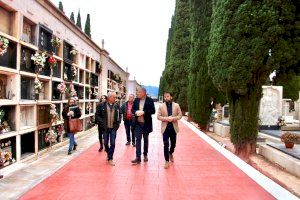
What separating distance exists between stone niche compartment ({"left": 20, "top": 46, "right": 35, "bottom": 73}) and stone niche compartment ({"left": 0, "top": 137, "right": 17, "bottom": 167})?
60.2 inches

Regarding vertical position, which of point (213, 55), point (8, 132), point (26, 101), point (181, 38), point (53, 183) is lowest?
point (53, 183)

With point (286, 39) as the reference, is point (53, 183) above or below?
below

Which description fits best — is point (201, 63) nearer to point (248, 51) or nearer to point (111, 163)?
point (248, 51)

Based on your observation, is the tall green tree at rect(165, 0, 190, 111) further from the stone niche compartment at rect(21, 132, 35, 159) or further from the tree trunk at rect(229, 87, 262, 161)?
the stone niche compartment at rect(21, 132, 35, 159)

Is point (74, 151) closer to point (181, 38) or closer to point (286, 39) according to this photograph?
point (286, 39)

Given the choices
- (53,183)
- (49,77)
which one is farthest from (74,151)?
(53,183)

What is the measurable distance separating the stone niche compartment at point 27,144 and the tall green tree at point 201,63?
10648 millimetres

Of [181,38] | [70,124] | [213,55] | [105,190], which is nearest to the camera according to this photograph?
[105,190]

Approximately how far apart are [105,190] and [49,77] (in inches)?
188

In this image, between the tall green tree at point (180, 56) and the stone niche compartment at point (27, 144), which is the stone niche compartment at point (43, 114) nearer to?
the stone niche compartment at point (27, 144)

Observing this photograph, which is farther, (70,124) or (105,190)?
(70,124)

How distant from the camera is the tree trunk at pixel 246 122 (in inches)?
413

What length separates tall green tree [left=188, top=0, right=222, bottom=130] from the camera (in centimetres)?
1750

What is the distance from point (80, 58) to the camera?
14.4 metres
